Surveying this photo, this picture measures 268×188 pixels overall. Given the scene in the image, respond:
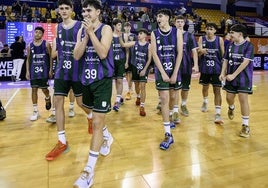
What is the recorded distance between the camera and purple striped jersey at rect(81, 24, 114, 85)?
270cm

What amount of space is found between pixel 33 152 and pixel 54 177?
2.70 ft

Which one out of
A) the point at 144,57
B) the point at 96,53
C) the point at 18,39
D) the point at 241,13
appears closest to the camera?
the point at 96,53

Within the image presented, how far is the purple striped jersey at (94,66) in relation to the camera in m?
2.70

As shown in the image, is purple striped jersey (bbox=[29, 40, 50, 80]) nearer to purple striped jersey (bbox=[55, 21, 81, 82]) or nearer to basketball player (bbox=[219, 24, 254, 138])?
purple striped jersey (bbox=[55, 21, 81, 82])

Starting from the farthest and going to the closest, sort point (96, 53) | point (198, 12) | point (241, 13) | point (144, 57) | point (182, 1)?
1. point (241, 13)
2. point (198, 12)
3. point (182, 1)
4. point (144, 57)
5. point (96, 53)

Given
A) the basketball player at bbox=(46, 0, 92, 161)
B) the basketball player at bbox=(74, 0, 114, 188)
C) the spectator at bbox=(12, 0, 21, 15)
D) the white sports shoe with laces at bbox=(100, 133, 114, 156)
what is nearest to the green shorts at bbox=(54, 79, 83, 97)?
the basketball player at bbox=(46, 0, 92, 161)

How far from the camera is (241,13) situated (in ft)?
84.8

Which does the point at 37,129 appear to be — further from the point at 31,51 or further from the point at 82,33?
the point at 82,33

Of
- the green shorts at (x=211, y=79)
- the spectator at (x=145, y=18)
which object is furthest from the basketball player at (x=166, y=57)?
the spectator at (x=145, y=18)

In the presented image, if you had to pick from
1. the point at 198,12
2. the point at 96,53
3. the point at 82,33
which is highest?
the point at 198,12

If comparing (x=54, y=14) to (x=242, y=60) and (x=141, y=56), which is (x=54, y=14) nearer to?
(x=141, y=56)

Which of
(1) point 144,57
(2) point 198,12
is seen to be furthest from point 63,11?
(2) point 198,12

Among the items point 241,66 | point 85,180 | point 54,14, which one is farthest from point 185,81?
point 54,14

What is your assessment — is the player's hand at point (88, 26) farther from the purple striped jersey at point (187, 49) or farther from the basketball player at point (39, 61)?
the purple striped jersey at point (187, 49)
